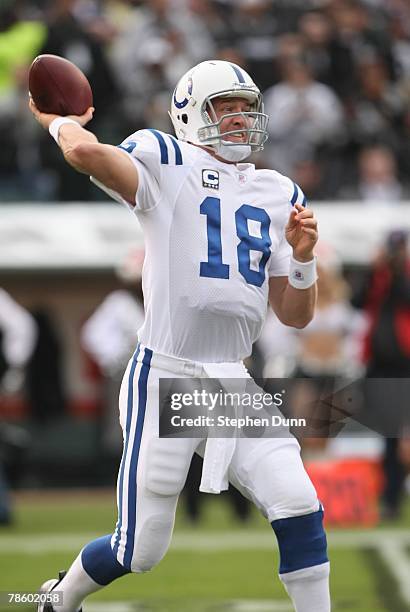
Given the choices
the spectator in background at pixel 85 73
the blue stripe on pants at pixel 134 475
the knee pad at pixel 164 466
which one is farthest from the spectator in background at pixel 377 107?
the knee pad at pixel 164 466

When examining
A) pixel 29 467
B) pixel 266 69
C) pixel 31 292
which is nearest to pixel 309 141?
pixel 266 69

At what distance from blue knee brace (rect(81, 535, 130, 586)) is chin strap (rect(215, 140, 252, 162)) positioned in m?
1.34

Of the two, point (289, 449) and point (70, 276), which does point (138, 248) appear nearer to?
point (70, 276)

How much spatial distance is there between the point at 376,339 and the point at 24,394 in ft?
11.6

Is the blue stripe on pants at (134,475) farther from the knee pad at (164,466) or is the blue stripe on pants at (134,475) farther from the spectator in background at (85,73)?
the spectator in background at (85,73)

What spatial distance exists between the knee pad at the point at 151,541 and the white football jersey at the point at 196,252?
55 centimetres

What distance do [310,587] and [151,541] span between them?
1.75ft

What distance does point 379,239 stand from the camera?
36.1 feet

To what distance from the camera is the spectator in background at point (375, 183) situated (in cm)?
1134

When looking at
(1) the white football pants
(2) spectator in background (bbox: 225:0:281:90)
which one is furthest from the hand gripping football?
(2) spectator in background (bbox: 225:0:281:90)

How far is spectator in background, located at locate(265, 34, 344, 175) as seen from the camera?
11.6 meters

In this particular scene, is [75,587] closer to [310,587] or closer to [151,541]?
[151,541]

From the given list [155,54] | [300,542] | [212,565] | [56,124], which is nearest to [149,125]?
[155,54]

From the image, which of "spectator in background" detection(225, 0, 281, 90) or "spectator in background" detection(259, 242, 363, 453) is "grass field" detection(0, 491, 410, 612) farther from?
"spectator in background" detection(225, 0, 281, 90)
